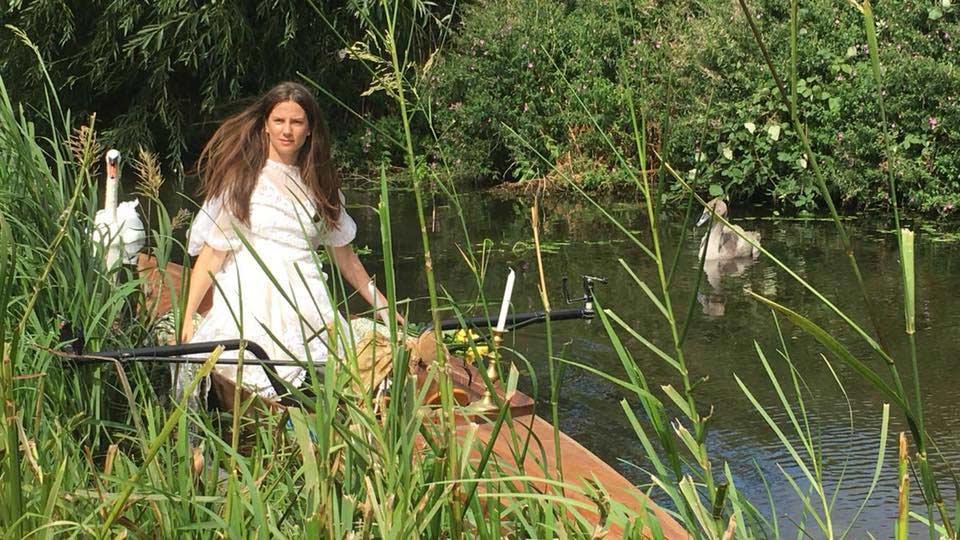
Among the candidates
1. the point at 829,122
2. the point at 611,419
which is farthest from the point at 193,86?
the point at 611,419

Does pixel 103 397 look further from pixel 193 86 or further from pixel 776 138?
pixel 193 86

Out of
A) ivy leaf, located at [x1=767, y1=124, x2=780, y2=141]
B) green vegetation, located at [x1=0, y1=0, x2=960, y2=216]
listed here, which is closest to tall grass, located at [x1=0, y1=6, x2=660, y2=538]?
green vegetation, located at [x1=0, y1=0, x2=960, y2=216]

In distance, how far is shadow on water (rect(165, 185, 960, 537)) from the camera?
5207 millimetres

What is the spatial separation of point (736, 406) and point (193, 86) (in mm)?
12583

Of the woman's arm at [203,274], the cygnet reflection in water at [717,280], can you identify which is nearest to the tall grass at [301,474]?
the woman's arm at [203,274]

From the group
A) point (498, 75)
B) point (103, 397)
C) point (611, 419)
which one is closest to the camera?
point (103, 397)

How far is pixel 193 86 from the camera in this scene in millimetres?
17250

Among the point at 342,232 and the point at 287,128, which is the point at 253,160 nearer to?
the point at 287,128

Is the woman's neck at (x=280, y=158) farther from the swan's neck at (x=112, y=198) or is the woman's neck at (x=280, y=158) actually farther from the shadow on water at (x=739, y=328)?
the shadow on water at (x=739, y=328)

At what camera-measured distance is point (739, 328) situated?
7453 mm

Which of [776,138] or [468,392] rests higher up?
[776,138]

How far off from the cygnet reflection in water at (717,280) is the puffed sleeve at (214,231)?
3378 mm

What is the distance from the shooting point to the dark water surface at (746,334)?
5.15 meters

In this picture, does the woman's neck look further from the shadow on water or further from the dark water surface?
the shadow on water
